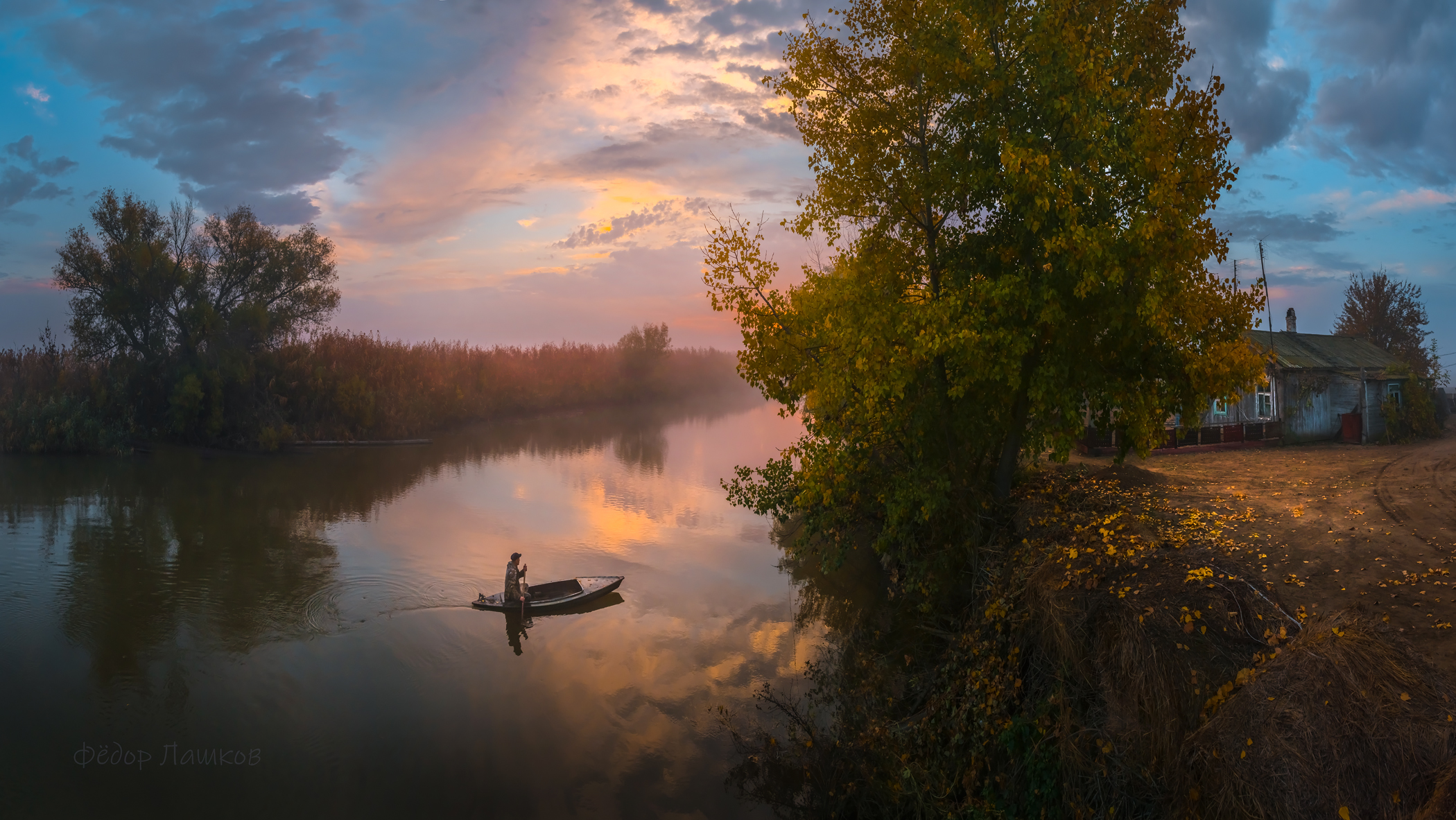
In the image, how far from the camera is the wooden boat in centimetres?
1697

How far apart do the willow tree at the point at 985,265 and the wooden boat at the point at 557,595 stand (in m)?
5.49

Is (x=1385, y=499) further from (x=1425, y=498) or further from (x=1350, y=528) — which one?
(x=1350, y=528)

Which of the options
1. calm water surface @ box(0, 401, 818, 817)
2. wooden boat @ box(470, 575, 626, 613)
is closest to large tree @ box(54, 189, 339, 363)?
calm water surface @ box(0, 401, 818, 817)

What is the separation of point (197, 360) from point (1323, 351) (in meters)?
53.5

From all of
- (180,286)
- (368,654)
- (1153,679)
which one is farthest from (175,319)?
(1153,679)

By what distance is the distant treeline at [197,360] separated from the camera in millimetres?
39750

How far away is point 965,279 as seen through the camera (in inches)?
476

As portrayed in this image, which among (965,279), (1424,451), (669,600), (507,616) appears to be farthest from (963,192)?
(1424,451)

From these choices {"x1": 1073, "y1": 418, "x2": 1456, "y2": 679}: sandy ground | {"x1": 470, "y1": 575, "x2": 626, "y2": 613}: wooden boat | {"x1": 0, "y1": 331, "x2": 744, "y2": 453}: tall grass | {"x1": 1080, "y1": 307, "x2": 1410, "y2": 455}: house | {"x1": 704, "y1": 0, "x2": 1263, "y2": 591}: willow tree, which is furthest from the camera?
{"x1": 0, "y1": 331, "x2": 744, "y2": 453}: tall grass

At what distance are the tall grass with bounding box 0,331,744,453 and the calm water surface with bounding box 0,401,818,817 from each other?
407 inches

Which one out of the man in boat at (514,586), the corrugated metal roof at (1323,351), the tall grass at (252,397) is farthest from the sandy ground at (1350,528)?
the tall grass at (252,397)

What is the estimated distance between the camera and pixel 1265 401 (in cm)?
2667

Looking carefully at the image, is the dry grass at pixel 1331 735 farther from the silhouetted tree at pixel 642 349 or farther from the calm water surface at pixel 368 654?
the silhouetted tree at pixel 642 349

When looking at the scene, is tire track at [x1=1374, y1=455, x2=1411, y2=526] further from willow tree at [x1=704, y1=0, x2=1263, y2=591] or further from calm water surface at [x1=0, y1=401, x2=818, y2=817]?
calm water surface at [x1=0, y1=401, x2=818, y2=817]
